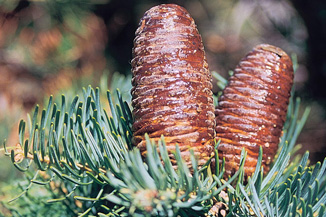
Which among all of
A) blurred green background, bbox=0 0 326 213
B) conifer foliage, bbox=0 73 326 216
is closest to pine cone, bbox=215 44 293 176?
conifer foliage, bbox=0 73 326 216

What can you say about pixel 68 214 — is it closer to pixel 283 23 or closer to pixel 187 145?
pixel 187 145

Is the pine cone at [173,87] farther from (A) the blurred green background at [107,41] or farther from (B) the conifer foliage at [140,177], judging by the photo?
(A) the blurred green background at [107,41]

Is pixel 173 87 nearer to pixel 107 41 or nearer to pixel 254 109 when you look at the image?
pixel 254 109

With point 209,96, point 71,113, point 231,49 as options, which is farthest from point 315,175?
point 231,49

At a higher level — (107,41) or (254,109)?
(107,41)

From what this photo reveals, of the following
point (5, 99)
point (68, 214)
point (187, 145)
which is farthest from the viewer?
point (5, 99)

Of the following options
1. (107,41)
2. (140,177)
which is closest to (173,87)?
(140,177)
